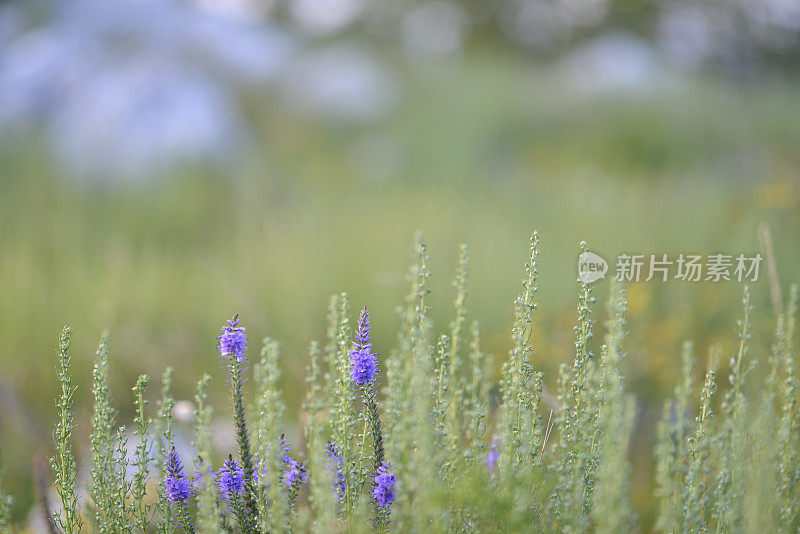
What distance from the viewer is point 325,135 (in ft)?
27.9

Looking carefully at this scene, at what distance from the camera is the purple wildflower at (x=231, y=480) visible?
124cm

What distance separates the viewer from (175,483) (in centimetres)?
125

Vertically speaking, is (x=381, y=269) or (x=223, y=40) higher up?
(x=223, y=40)

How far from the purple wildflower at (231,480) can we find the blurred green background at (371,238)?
61 centimetres

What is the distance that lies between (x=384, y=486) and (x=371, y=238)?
2.93m

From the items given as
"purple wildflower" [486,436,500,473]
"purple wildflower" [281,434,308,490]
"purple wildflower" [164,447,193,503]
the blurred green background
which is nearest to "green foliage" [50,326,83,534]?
"purple wildflower" [164,447,193,503]

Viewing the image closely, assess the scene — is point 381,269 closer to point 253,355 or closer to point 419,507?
point 253,355

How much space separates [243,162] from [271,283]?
303cm

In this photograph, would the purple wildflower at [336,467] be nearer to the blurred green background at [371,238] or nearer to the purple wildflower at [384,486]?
the purple wildflower at [384,486]

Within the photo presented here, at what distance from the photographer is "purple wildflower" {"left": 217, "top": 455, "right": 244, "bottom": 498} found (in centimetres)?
124

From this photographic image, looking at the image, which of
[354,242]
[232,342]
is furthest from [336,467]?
[354,242]

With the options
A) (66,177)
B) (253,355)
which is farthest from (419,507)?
(66,177)

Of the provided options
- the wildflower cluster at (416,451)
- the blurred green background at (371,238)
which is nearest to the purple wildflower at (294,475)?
the wildflower cluster at (416,451)

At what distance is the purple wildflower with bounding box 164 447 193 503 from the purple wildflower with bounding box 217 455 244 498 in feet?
0.20
